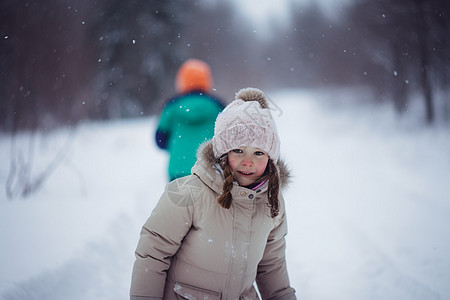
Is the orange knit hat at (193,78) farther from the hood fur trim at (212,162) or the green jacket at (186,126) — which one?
the hood fur trim at (212,162)

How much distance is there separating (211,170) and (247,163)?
0.18m

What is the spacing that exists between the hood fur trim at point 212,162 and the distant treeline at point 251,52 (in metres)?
1.62

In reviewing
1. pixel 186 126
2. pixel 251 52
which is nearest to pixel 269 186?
pixel 186 126

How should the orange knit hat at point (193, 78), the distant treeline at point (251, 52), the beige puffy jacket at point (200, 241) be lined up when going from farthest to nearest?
the distant treeline at point (251, 52), the orange knit hat at point (193, 78), the beige puffy jacket at point (200, 241)

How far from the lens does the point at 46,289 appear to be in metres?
2.34

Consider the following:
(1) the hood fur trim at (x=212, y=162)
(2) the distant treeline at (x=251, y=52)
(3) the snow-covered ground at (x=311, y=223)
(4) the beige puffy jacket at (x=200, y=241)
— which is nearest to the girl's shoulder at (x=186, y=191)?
(4) the beige puffy jacket at (x=200, y=241)

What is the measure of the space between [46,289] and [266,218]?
193 centimetres

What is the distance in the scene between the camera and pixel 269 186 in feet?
4.85

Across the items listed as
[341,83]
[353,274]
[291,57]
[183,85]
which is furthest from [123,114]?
[353,274]

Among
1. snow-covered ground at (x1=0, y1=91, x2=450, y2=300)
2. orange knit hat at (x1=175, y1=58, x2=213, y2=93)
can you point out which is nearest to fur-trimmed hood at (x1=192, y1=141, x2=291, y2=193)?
snow-covered ground at (x1=0, y1=91, x2=450, y2=300)

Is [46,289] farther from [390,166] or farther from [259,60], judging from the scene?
[390,166]

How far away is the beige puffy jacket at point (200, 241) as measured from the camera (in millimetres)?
1359

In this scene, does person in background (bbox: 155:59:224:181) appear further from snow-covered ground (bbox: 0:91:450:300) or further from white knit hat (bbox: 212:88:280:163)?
white knit hat (bbox: 212:88:280:163)

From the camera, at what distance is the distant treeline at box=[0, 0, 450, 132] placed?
11.5ft
